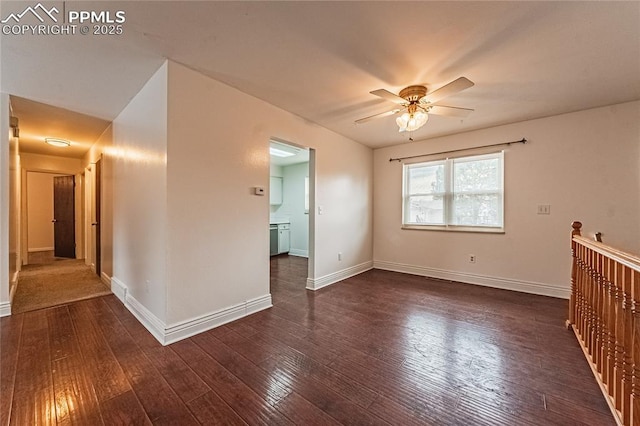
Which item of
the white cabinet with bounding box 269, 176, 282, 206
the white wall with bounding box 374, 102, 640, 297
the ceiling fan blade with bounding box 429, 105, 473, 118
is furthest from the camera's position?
the white cabinet with bounding box 269, 176, 282, 206

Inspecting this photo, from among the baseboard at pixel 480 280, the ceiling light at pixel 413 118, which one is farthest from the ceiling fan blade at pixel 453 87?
the baseboard at pixel 480 280

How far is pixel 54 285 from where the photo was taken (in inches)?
150

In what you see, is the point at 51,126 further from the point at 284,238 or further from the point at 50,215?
the point at 50,215

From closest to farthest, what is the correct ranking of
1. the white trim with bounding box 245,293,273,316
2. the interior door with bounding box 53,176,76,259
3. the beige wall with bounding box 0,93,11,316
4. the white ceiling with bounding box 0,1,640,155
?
1. the white ceiling with bounding box 0,1,640,155
2. the beige wall with bounding box 0,93,11,316
3. the white trim with bounding box 245,293,273,316
4. the interior door with bounding box 53,176,76,259

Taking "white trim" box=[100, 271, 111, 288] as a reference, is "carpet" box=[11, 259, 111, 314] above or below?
below

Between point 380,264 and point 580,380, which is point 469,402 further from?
point 380,264

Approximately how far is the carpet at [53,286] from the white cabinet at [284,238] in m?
3.54

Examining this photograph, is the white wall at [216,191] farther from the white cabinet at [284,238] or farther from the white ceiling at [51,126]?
the white cabinet at [284,238]

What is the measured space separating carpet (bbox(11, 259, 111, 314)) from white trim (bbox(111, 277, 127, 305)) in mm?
128

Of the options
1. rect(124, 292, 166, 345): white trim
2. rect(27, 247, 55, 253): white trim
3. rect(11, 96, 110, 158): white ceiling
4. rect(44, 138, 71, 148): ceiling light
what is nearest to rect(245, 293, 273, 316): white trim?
rect(124, 292, 166, 345): white trim

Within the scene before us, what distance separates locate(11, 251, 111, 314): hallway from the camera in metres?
3.12

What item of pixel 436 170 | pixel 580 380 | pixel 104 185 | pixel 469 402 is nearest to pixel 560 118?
pixel 436 170

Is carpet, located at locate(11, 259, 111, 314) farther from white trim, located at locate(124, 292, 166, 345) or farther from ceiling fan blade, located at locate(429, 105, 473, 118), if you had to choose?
ceiling fan blade, located at locate(429, 105, 473, 118)

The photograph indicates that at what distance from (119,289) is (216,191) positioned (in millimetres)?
2184
